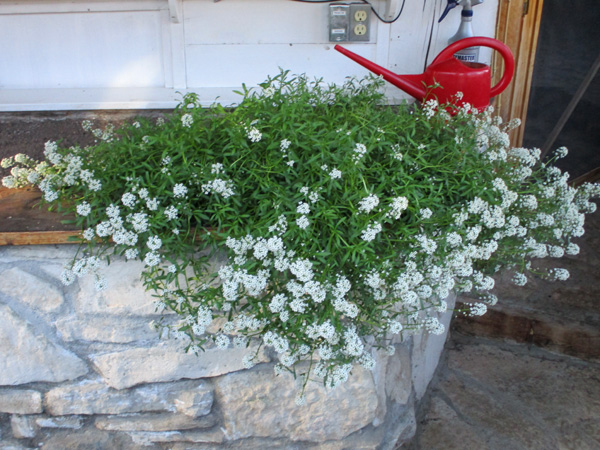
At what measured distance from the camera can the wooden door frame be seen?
2215 mm

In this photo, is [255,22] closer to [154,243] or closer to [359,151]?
[359,151]

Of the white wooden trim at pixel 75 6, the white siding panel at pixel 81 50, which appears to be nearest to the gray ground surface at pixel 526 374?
the white siding panel at pixel 81 50

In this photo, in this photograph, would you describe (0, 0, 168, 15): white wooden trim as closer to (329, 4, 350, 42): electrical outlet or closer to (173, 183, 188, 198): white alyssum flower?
(329, 4, 350, 42): electrical outlet

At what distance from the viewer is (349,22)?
2207 mm

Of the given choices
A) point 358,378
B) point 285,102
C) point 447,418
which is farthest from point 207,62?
point 447,418

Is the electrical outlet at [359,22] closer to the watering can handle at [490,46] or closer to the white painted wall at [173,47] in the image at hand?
the white painted wall at [173,47]

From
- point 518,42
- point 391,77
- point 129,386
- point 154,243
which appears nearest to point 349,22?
point 391,77

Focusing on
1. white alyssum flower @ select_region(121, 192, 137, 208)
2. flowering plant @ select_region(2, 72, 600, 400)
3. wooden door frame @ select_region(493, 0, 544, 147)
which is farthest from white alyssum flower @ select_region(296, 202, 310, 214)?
wooden door frame @ select_region(493, 0, 544, 147)

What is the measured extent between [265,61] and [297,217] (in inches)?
43.6

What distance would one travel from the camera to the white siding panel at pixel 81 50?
2.25 metres

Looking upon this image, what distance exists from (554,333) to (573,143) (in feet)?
4.04

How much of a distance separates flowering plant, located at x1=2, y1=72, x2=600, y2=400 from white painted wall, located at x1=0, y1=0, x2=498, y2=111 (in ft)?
2.31

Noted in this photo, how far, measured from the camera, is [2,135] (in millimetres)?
2330

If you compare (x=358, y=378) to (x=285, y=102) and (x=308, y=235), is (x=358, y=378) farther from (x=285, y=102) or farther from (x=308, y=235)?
(x=285, y=102)
